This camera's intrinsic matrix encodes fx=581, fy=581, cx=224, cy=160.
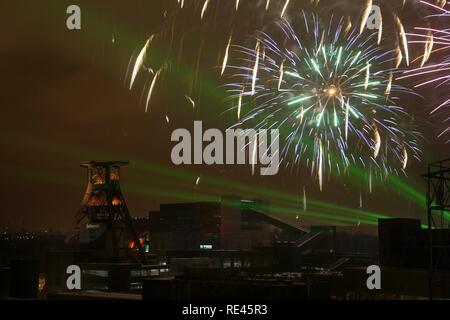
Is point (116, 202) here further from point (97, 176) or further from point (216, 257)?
point (216, 257)

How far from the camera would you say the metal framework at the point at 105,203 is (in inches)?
2657

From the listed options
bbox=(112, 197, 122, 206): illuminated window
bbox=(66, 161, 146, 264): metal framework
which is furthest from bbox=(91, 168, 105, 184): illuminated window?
bbox=(112, 197, 122, 206): illuminated window

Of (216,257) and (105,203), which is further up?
(105,203)

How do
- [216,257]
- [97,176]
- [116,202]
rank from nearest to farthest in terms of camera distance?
[97,176] → [116,202] → [216,257]

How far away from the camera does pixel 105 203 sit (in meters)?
68.5

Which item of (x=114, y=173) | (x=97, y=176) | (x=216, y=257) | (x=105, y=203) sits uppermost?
(x=114, y=173)

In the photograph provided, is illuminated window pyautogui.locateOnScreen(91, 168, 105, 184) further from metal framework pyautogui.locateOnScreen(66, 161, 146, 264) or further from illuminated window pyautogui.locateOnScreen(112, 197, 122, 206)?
illuminated window pyautogui.locateOnScreen(112, 197, 122, 206)

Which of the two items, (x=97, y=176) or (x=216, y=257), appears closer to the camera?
(x=97, y=176)

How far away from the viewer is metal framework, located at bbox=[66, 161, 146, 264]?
221 feet

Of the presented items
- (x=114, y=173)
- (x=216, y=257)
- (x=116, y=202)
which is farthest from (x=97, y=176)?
(x=216, y=257)

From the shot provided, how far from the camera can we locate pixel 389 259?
3925cm
